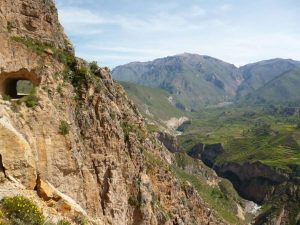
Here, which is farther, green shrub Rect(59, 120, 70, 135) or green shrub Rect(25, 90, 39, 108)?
green shrub Rect(59, 120, 70, 135)

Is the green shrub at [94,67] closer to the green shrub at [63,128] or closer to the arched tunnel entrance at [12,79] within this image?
the arched tunnel entrance at [12,79]

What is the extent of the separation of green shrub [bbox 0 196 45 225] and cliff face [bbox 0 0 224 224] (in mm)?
2015

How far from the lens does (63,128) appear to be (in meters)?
34.0

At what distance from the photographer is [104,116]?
4247cm

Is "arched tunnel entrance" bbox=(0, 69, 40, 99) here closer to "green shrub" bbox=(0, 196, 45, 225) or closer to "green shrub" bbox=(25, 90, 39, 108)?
"green shrub" bbox=(25, 90, 39, 108)

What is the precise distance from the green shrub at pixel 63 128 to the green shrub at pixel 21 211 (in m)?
12.4

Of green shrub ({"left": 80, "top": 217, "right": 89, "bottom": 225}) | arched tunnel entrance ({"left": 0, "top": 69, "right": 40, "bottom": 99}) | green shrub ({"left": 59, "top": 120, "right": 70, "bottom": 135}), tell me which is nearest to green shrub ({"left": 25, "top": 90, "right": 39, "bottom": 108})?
arched tunnel entrance ({"left": 0, "top": 69, "right": 40, "bottom": 99})

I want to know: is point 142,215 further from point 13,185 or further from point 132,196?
point 13,185

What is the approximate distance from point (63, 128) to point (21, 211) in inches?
537

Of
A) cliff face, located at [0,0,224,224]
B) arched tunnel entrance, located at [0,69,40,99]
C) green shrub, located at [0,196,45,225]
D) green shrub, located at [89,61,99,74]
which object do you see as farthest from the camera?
green shrub, located at [89,61,99,74]

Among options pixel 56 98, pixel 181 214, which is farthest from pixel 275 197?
pixel 56 98

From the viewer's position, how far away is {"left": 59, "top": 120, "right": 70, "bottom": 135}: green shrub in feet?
111

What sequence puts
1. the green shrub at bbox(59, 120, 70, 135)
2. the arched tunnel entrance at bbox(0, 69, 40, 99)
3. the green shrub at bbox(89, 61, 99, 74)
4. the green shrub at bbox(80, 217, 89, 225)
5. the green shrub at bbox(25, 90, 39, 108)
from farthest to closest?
the green shrub at bbox(89, 61, 99, 74)
the arched tunnel entrance at bbox(0, 69, 40, 99)
the green shrub at bbox(59, 120, 70, 135)
the green shrub at bbox(25, 90, 39, 108)
the green shrub at bbox(80, 217, 89, 225)

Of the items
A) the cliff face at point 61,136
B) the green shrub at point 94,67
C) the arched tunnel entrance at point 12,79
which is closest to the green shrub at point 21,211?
the cliff face at point 61,136
